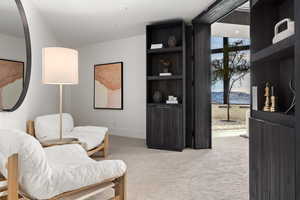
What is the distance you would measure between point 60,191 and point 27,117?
2139 mm

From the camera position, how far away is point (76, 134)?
352 cm

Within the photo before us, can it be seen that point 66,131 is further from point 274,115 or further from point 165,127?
point 274,115

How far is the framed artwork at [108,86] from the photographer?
521 centimetres

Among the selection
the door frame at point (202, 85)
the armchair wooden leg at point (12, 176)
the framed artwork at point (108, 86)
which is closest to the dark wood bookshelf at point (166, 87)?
the door frame at point (202, 85)

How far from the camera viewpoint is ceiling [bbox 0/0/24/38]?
241cm

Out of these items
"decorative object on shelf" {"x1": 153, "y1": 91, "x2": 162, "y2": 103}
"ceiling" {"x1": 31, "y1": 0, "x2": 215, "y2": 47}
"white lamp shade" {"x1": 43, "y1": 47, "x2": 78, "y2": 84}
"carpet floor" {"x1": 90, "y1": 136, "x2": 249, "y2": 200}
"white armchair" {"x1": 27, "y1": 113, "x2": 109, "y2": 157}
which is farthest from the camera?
"decorative object on shelf" {"x1": 153, "y1": 91, "x2": 162, "y2": 103}

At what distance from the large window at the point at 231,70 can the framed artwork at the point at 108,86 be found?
11.1ft

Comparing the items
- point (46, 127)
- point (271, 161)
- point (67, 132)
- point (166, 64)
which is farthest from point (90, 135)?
point (271, 161)

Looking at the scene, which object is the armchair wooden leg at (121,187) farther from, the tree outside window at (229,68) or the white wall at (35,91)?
the tree outside window at (229,68)

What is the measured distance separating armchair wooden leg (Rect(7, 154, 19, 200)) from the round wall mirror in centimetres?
143

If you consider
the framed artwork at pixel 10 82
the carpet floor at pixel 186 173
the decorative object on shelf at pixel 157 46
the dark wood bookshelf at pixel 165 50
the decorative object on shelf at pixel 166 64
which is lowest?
the carpet floor at pixel 186 173

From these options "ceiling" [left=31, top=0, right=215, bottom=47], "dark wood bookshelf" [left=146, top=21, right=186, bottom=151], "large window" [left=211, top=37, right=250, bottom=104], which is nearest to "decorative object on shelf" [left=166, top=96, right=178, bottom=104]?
"dark wood bookshelf" [left=146, top=21, right=186, bottom=151]

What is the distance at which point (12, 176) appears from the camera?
4.22ft

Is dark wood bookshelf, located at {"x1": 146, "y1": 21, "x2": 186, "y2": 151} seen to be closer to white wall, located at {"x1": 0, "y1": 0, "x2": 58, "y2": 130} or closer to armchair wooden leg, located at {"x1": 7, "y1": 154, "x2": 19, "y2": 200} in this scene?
white wall, located at {"x1": 0, "y1": 0, "x2": 58, "y2": 130}
